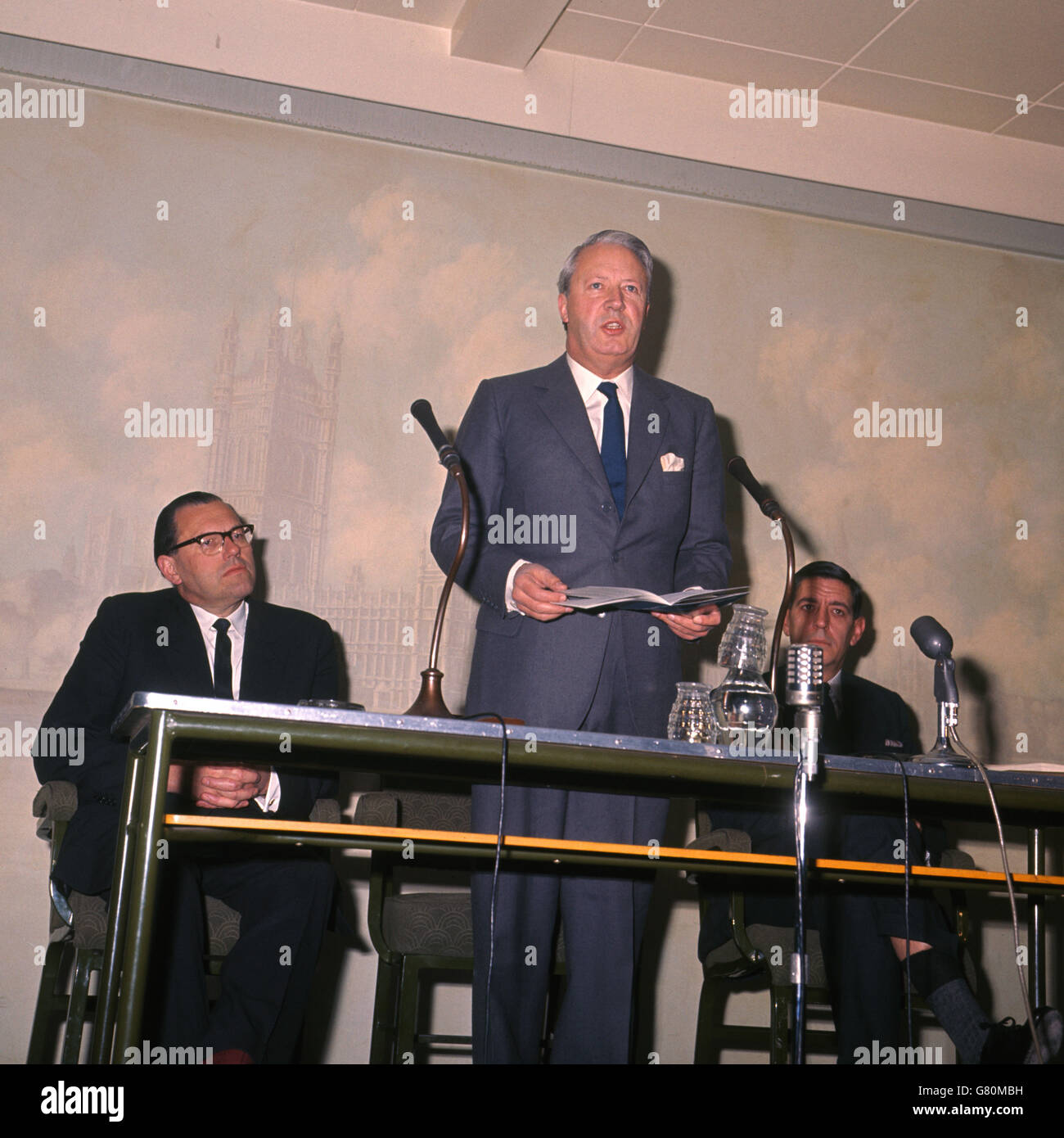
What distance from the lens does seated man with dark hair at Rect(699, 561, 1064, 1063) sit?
2457 millimetres

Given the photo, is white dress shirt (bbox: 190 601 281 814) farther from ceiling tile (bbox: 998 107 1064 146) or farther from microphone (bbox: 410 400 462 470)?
ceiling tile (bbox: 998 107 1064 146)

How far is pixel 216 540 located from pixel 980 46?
288 cm

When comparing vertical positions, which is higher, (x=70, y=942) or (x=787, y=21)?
(x=787, y=21)

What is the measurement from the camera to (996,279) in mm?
4324

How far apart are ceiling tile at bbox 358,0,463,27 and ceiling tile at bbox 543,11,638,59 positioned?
315 mm

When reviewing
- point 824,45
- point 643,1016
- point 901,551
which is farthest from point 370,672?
point 824,45

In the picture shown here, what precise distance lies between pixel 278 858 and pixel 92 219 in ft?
6.47

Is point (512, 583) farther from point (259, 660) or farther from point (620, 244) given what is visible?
point (259, 660)

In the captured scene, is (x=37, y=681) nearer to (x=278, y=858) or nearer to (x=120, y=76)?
(x=278, y=858)

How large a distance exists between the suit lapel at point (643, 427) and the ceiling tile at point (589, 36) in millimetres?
1781

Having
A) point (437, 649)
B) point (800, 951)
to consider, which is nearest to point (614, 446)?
point (437, 649)

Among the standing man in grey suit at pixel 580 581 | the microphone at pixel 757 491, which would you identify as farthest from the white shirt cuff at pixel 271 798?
the microphone at pixel 757 491

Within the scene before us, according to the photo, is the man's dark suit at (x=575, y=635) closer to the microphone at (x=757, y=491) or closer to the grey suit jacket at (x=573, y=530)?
the grey suit jacket at (x=573, y=530)

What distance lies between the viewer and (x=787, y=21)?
12.2ft
